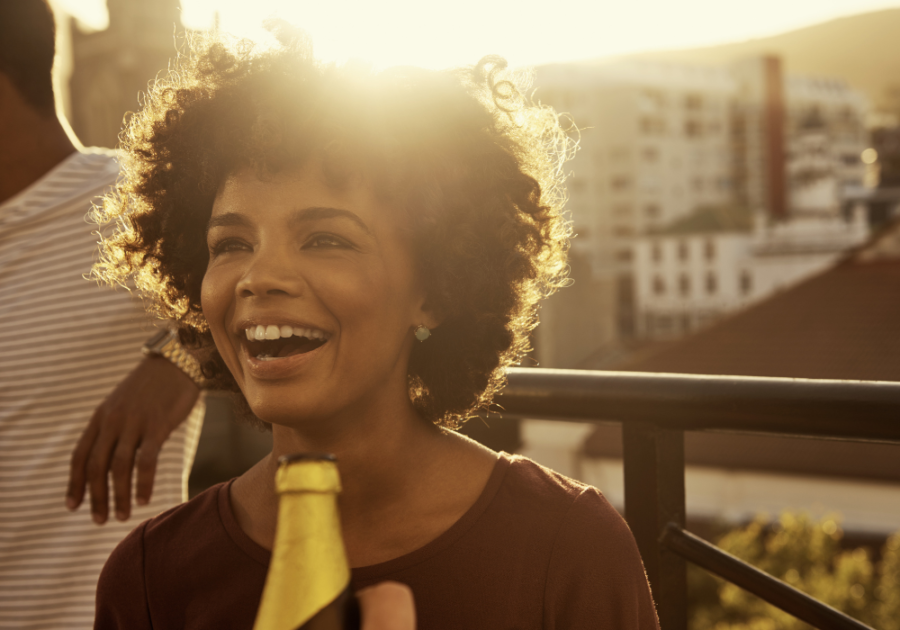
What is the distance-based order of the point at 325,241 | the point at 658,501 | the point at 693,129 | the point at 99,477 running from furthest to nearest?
the point at 693,129 → the point at 99,477 → the point at 658,501 → the point at 325,241

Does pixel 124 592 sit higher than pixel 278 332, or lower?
lower

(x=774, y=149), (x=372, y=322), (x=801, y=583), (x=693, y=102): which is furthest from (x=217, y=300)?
(x=693, y=102)

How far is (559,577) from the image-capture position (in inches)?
54.7

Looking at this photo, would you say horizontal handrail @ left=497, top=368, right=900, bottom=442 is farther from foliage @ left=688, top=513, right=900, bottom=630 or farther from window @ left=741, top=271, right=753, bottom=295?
window @ left=741, top=271, right=753, bottom=295

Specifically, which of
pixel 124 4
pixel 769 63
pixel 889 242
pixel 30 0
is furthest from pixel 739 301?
pixel 30 0

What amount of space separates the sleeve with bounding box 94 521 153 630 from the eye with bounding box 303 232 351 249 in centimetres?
58

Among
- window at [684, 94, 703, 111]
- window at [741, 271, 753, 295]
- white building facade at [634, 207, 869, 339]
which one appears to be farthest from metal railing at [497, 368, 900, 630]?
window at [684, 94, 703, 111]

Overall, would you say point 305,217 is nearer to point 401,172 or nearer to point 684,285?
point 401,172

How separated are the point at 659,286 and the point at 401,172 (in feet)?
232

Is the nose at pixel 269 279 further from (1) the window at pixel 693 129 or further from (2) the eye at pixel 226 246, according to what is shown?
(1) the window at pixel 693 129

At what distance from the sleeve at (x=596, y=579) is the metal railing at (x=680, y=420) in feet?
1.10

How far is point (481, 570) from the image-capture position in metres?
1.42

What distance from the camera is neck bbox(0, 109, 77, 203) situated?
8.25ft

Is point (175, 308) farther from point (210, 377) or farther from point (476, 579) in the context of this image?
point (476, 579)
